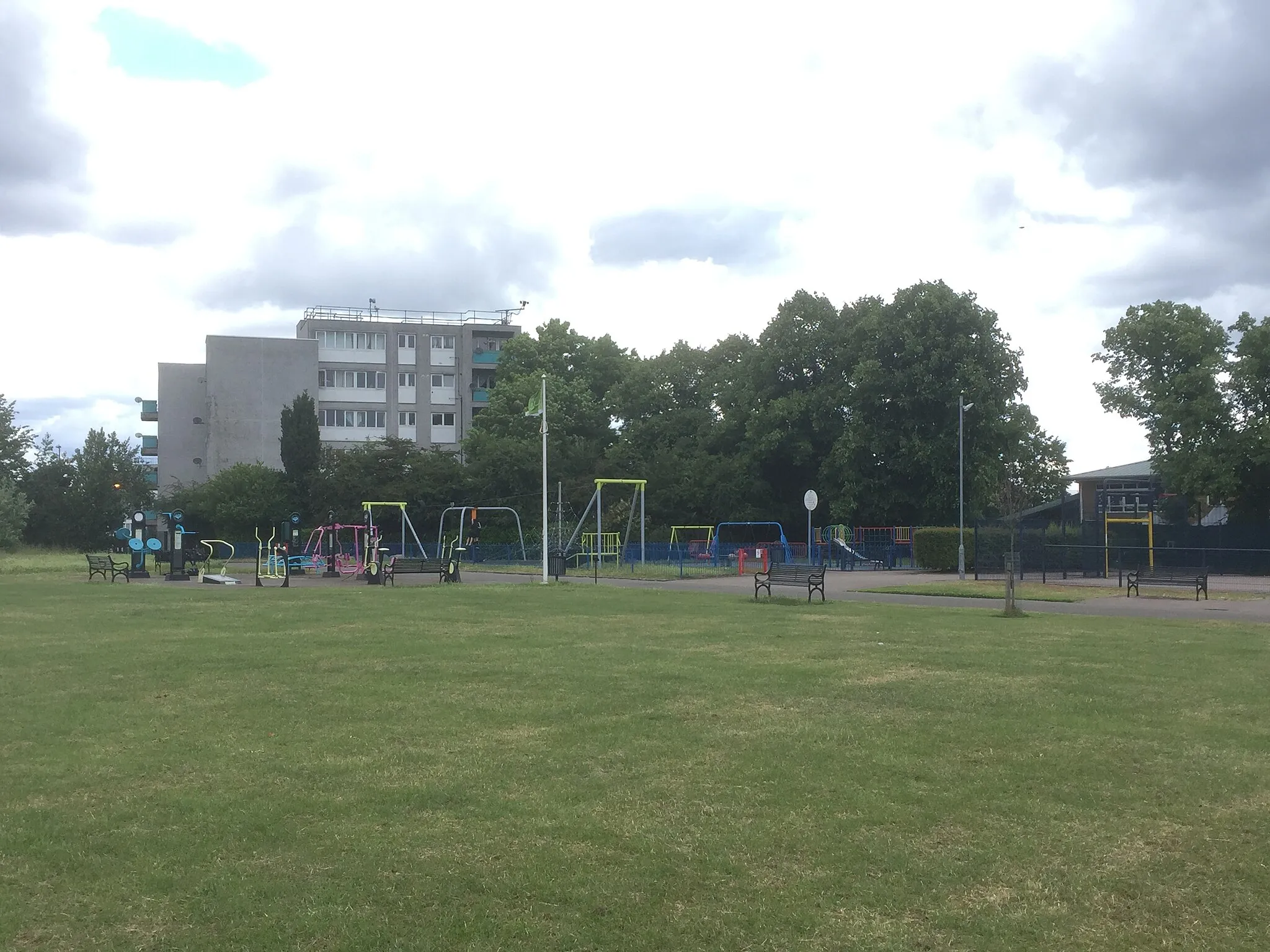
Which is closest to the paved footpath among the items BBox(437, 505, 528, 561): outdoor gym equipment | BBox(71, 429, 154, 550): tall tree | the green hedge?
BBox(437, 505, 528, 561): outdoor gym equipment

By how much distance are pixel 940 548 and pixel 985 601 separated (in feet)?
69.1

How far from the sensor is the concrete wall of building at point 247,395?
257 feet

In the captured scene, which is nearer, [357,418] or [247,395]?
[247,395]

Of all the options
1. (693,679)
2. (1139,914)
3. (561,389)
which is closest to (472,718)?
(693,679)

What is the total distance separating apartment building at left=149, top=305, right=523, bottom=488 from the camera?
3103 inches

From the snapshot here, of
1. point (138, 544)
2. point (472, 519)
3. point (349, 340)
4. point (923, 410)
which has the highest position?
point (349, 340)

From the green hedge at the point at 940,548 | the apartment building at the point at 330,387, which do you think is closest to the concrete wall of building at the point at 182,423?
the apartment building at the point at 330,387

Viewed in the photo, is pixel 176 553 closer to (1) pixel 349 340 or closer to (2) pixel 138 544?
(2) pixel 138 544

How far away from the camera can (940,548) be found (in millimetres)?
48188

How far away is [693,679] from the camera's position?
11922mm

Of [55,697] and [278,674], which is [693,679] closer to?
[278,674]

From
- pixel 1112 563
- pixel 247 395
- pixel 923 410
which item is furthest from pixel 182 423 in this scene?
pixel 1112 563

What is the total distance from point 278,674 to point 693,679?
4587mm

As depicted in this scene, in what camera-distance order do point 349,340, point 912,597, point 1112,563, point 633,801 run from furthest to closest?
point 349,340
point 1112,563
point 912,597
point 633,801
